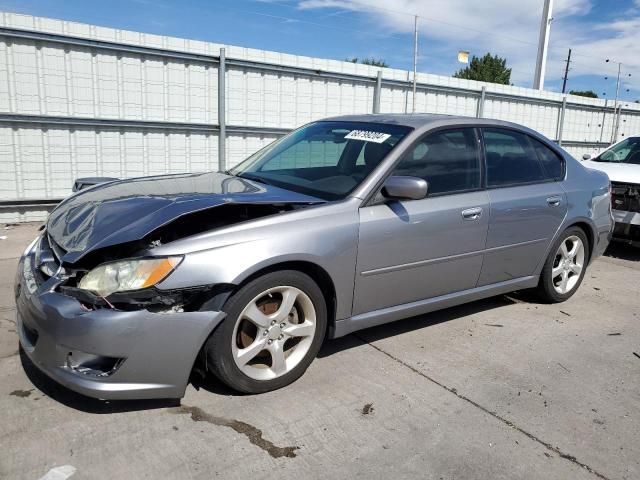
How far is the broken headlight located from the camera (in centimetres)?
259

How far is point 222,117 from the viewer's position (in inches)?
319

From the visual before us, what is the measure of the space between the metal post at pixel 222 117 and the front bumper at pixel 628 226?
535cm

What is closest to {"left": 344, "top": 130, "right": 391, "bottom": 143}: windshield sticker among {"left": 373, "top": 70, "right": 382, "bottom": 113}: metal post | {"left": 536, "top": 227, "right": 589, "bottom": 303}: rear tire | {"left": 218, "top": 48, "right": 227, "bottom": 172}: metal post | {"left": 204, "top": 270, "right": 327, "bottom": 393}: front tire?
{"left": 204, "top": 270, "right": 327, "bottom": 393}: front tire

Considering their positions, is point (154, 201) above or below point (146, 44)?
below

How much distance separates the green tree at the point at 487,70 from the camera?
60094 mm

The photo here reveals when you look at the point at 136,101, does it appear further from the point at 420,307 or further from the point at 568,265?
the point at 568,265

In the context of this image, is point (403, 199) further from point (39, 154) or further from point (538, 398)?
point (39, 154)

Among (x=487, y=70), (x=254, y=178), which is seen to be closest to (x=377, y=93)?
(x=254, y=178)

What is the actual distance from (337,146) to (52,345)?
2324mm

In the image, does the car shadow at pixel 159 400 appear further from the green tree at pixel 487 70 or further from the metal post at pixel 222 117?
the green tree at pixel 487 70

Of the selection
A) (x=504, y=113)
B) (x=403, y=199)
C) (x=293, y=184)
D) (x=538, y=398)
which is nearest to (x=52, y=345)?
(x=293, y=184)

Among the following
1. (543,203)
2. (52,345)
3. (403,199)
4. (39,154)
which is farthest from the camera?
(39,154)

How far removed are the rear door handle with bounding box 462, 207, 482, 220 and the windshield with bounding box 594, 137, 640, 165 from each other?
5.08 meters

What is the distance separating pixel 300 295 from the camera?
308 centimetres
